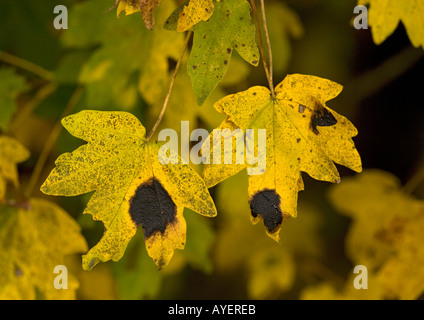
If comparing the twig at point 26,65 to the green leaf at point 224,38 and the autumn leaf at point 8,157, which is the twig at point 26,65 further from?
the green leaf at point 224,38

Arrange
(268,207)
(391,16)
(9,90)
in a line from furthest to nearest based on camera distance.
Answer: (9,90) → (391,16) → (268,207)

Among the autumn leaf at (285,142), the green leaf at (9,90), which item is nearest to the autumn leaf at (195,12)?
the autumn leaf at (285,142)

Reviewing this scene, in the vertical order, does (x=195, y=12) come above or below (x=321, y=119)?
above

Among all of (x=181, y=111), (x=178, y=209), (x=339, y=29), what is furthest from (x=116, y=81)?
(x=339, y=29)

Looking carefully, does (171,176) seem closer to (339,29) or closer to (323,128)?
(323,128)

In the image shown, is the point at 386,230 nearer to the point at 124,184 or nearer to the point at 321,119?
the point at 321,119

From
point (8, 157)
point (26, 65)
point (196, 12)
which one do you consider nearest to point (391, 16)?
point (196, 12)
